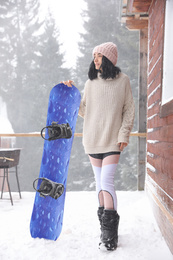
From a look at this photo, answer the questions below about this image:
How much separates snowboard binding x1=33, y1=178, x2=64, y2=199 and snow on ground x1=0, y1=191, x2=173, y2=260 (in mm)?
363

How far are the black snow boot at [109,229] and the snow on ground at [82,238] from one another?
0.06 meters

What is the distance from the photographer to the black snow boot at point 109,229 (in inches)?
89.3

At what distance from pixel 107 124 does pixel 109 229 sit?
75 centimetres

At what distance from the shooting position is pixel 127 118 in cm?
239

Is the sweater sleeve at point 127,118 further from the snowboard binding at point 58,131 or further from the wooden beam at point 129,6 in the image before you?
the wooden beam at point 129,6

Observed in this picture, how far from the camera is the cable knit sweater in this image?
2359 mm

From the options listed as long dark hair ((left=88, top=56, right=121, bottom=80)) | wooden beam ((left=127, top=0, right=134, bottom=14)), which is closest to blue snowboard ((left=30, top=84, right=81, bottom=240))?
long dark hair ((left=88, top=56, right=121, bottom=80))

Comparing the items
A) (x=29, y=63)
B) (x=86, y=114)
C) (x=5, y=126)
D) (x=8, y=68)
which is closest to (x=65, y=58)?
(x=29, y=63)

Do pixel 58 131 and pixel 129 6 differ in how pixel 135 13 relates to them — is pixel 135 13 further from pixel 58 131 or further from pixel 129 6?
pixel 58 131

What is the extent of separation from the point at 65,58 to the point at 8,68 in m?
3.24

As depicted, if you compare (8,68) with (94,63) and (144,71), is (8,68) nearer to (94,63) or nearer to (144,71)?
(144,71)

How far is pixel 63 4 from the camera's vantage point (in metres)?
21.6

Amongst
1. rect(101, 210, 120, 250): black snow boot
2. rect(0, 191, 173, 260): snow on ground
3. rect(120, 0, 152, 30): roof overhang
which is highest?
rect(120, 0, 152, 30): roof overhang

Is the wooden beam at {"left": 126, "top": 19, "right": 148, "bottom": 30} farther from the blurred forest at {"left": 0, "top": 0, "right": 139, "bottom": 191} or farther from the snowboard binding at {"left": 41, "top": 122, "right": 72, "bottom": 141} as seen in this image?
the blurred forest at {"left": 0, "top": 0, "right": 139, "bottom": 191}
